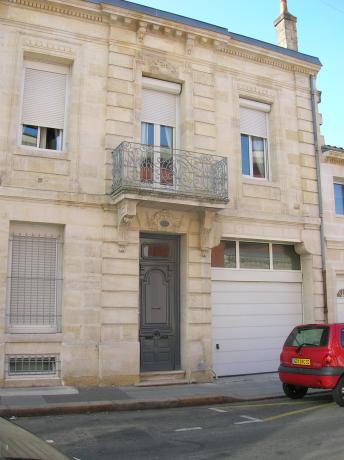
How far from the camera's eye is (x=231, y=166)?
12.7 meters

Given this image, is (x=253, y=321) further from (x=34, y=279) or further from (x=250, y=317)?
(x=34, y=279)

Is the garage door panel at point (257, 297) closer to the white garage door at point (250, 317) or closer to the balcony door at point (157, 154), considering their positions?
the white garage door at point (250, 317)

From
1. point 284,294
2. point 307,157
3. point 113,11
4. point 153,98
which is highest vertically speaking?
point 113,11

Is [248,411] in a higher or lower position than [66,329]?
lower

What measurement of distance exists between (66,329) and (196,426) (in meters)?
4.10

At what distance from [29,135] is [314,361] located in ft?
25.0

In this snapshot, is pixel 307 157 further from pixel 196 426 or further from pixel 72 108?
pixel 196 426

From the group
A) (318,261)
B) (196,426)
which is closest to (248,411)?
(196,426)

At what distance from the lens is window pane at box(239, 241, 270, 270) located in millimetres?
12914

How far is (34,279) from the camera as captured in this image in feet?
34.4

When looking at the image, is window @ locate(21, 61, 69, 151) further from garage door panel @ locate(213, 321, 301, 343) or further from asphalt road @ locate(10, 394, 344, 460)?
asphalt road @ locate(10, 394, 344, 460)

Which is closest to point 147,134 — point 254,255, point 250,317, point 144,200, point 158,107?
point 158,107

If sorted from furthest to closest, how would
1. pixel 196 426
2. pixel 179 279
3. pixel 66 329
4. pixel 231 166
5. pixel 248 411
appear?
pixel 231 166
pixel 179 279
pixel 66 329
pixel 248 411
pixel 196 426

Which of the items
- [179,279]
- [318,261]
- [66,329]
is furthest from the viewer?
[318,261]
